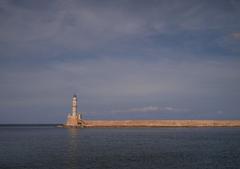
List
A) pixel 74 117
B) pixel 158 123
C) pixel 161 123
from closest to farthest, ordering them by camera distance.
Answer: pixel 74 117 < pixel 158 123 < pixel 161 123

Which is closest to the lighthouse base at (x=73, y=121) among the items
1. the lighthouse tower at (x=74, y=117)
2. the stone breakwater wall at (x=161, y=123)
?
the lighthouse tower at (x=74, y=117)

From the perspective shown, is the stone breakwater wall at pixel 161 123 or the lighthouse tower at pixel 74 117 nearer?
the lighthouse tower at pixel 74 117

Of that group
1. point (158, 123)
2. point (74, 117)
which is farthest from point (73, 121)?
point (158, 123)

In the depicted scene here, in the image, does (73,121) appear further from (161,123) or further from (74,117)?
(161,123)

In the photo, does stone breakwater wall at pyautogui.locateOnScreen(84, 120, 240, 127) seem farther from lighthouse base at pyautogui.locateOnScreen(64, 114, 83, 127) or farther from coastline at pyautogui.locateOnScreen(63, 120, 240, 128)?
lighthouse base at pyautogui.locateOnScreen(64, 114, 83, 127)

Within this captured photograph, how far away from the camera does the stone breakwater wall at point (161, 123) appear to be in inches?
4141

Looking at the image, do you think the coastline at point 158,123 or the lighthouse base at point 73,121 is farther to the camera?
the coastline at point 158,123

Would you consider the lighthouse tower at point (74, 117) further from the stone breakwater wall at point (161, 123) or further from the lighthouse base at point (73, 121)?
the stone breakwater wall at point (161, 123)

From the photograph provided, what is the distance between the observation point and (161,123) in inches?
4146

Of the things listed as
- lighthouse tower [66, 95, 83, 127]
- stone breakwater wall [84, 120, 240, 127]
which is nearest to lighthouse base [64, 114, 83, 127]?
lighthouse tower [66, 95, 83, 127]

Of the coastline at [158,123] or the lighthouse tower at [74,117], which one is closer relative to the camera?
the lighthouse tower at [74,117]

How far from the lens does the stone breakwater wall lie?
105 metres

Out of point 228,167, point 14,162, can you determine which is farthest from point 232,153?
point 14,162

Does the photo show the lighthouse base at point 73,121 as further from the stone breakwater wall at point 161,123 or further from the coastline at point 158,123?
the stone breakwater wall at point 161,123
